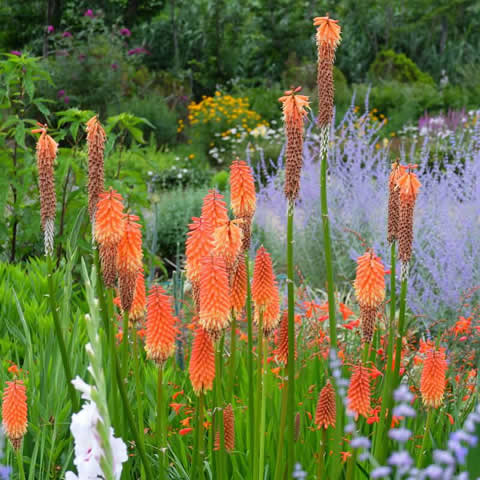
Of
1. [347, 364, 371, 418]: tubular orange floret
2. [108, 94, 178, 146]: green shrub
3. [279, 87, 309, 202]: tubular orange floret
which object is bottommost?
[108, 94, 178, 146]: green shrub

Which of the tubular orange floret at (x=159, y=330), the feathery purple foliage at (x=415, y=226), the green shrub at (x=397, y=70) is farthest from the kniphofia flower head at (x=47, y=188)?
the green shrub at (x=397, y=70)

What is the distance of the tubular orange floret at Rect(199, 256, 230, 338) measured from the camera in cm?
134

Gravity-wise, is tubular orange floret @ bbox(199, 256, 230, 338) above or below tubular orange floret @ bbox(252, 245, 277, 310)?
above

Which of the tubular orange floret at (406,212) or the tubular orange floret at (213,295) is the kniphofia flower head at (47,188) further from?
the tubular orange floret at (406,212)

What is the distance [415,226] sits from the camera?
5258 mm

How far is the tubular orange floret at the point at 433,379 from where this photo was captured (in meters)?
1.62

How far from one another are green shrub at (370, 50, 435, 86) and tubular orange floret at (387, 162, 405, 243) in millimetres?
18145

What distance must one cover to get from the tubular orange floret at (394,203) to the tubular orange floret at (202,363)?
0.47 m

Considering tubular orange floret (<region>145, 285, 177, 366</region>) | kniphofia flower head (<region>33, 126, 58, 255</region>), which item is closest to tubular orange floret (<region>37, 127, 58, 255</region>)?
kniphofia flower head (<region>33, 126, 58, 255</region>)

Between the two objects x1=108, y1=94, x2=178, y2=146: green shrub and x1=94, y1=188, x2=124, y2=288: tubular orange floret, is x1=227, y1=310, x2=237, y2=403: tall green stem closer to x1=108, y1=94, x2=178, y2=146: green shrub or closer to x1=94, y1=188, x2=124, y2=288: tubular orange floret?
x1=94, y1=188, x2=124, y2=288: tubular orange floret

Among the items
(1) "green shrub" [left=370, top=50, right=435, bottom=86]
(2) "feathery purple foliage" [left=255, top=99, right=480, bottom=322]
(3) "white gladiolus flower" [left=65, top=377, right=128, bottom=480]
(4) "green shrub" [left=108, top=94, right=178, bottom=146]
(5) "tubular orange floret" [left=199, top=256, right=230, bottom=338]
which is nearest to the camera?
(3) "white gladiolus flower" [left=65, top=377, right=128, bottom=480]

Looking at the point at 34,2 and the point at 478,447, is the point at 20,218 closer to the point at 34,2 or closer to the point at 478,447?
the point at 478,447

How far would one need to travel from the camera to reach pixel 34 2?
1891cm

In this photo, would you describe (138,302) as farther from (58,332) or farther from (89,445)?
(89,445)
